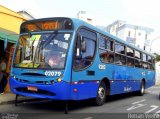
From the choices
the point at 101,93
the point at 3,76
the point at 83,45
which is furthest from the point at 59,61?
the point at 3,76

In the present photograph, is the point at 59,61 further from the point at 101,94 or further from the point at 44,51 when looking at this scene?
the point at 101,94

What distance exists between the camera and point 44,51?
10.4m

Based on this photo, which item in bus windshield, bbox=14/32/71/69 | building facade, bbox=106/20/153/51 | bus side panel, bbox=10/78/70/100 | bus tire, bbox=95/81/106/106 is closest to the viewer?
bus side panel, bbox=10/78/70/100

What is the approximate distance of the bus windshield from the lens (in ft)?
33.4

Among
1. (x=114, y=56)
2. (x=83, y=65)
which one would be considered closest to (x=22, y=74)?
(x=83, y=65)

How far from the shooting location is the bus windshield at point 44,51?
10.2 metres

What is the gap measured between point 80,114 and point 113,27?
347 feet

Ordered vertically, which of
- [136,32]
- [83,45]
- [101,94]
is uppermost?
[136,32]

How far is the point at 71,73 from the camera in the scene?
10133mm

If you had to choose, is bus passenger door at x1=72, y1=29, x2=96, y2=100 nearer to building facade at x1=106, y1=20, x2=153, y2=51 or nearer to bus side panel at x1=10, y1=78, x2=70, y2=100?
bus side panel at x1=10, y1=78, x2=70, y2=100

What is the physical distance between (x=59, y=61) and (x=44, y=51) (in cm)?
65

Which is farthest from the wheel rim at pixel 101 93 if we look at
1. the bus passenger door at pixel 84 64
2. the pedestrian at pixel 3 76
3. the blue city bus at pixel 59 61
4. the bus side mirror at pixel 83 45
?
the pedestrian at pixel 3 76

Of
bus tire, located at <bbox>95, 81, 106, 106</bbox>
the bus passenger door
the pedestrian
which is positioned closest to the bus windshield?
the bus passenger door

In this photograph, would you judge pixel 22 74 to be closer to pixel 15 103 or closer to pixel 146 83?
pixel 15 103
